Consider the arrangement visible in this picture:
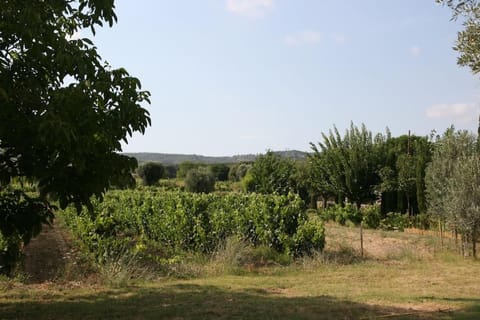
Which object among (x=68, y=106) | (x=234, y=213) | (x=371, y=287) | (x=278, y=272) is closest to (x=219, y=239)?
(x=234, y=213)

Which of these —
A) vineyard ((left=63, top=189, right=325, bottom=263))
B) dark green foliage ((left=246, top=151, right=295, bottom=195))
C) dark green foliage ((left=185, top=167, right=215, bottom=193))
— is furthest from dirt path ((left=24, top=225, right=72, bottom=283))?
dark green foliage ((left=185, top=167, right=215, bottom=193))

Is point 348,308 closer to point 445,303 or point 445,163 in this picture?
point 445,303

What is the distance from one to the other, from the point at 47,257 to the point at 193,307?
10338mm

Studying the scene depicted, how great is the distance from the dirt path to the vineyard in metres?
1.04

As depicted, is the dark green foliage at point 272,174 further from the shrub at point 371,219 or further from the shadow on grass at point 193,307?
the shadow on grass at point 193,307

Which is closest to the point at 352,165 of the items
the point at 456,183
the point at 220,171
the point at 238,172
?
the point at 456,183

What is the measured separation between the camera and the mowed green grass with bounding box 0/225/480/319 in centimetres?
738

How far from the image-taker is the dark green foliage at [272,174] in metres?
32.7

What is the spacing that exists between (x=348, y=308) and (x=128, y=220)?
1743 centimetres

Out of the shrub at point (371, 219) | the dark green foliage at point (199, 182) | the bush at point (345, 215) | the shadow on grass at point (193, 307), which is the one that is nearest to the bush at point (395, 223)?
the shrub at point (371, 219)

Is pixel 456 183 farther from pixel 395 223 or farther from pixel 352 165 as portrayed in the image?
pixel 352 165

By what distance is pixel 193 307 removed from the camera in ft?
25.8

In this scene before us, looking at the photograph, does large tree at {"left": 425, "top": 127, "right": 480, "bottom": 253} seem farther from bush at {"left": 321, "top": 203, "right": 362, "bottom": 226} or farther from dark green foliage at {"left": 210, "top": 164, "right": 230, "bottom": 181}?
dark green foliage at {"left": 210, "top": 164, "right": 230, "bottom": 181}

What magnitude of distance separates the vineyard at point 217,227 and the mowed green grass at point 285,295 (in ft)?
5.30
